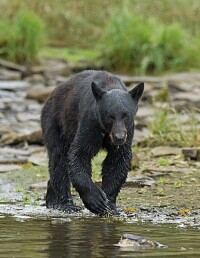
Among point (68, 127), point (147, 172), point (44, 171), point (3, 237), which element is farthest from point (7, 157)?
point (3, 237)

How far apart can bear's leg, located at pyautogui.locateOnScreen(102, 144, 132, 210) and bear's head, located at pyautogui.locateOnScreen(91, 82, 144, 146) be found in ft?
1.91

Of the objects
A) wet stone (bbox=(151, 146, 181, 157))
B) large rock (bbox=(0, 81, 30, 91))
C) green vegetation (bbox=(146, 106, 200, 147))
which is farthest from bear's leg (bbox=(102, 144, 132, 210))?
large rock (bbox=(0, 81, 30, 91))

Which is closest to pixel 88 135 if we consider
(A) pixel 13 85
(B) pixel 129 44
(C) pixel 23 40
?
(A) pixel 13 85

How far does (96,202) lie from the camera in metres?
8.89

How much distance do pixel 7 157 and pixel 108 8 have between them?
16.8 m

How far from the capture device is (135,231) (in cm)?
801

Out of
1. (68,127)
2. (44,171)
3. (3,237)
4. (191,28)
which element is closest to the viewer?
(3,237)

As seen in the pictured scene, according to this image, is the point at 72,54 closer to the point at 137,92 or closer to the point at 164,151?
the point at 164,151

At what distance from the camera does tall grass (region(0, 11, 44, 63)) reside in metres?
24.8

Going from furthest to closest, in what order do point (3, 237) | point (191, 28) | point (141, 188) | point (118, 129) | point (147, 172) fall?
point (191, 28) < point (147, 172) < point (141, 188) < point (118, 129) < point (3, 237)

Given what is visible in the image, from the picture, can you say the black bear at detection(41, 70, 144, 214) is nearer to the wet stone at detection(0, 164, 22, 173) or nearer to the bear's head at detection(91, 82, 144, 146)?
the bear's head at detection(91, 82, 144, 146)

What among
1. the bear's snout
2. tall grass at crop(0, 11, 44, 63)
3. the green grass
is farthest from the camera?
the green grass

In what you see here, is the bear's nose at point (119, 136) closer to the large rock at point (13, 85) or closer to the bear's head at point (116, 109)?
the bear's head at point (116, 109)

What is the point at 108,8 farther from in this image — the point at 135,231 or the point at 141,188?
the point at 135,231
